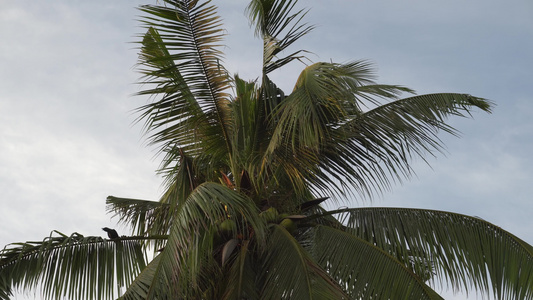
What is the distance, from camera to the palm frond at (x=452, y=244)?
7754mm

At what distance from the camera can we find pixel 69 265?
8.17 m

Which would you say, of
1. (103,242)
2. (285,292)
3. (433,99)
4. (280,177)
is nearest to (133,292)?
(103,242)

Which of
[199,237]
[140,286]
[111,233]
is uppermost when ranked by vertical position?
[111,233]

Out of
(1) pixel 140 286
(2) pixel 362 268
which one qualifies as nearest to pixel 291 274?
(2) pixel 362 268

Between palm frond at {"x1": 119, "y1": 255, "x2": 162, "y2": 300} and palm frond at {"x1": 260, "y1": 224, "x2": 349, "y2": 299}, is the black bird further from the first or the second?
palm frond at {"x1": 260, "y1": 224, "x2": 349, "y2": 299}

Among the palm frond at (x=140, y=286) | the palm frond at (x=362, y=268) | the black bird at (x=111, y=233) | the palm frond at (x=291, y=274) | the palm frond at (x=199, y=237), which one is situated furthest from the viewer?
the black bird at (x=111, y=233)

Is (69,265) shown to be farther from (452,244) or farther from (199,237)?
(452,244)

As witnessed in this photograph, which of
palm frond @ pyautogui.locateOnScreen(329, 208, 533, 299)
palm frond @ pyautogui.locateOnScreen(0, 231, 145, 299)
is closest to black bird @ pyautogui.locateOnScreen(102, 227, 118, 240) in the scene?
palm frond @ pyautogui.locateOnScreen(0, 231, 145, 299)

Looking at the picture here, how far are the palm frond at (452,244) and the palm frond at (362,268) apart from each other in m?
0.47

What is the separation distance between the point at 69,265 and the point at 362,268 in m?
3.07

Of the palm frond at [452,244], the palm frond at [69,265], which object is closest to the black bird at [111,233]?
the palm frond at [69,265]

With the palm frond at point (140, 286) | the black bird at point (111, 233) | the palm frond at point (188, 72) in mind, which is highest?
the palm frond at point (188, 72)

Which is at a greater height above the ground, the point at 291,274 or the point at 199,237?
the point at 199,237

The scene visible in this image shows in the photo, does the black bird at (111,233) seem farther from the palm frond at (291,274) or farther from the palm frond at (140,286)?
the palm frond at (291,274)
